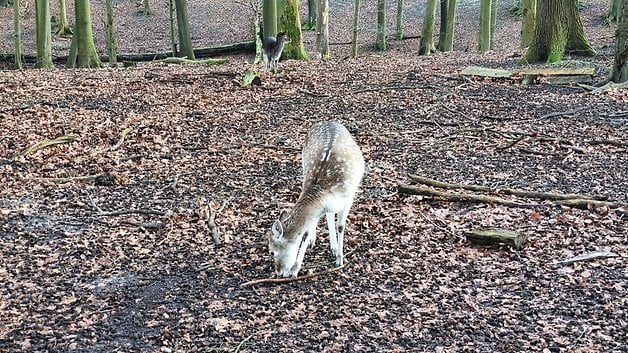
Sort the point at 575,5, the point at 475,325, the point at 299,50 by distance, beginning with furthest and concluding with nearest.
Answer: the point at 299,50 < the point at 575,5 < the point at 475,325

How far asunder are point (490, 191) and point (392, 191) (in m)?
1.16

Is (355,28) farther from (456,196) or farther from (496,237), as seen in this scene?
(496,237)

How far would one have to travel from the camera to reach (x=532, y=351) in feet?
14.5

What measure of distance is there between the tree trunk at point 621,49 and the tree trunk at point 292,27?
9.94 metres

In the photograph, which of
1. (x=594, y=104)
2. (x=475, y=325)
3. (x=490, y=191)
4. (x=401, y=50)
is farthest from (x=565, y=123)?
(x=401, y=50)

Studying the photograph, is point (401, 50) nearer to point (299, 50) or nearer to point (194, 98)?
point (299, 50)

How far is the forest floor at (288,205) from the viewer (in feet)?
15.8

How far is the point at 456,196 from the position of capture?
23.6ft

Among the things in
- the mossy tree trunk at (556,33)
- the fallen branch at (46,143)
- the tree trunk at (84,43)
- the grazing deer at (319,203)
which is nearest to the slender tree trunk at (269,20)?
the tree trunk at (84,43)

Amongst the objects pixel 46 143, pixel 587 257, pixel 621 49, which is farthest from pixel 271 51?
pixel 587 257

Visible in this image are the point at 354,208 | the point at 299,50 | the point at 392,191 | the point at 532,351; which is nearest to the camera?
the point at 532,351

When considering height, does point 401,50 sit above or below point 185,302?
above

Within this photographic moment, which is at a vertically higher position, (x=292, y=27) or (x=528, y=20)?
(x=528, y=20)

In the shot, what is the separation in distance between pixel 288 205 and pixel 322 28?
594 inches
